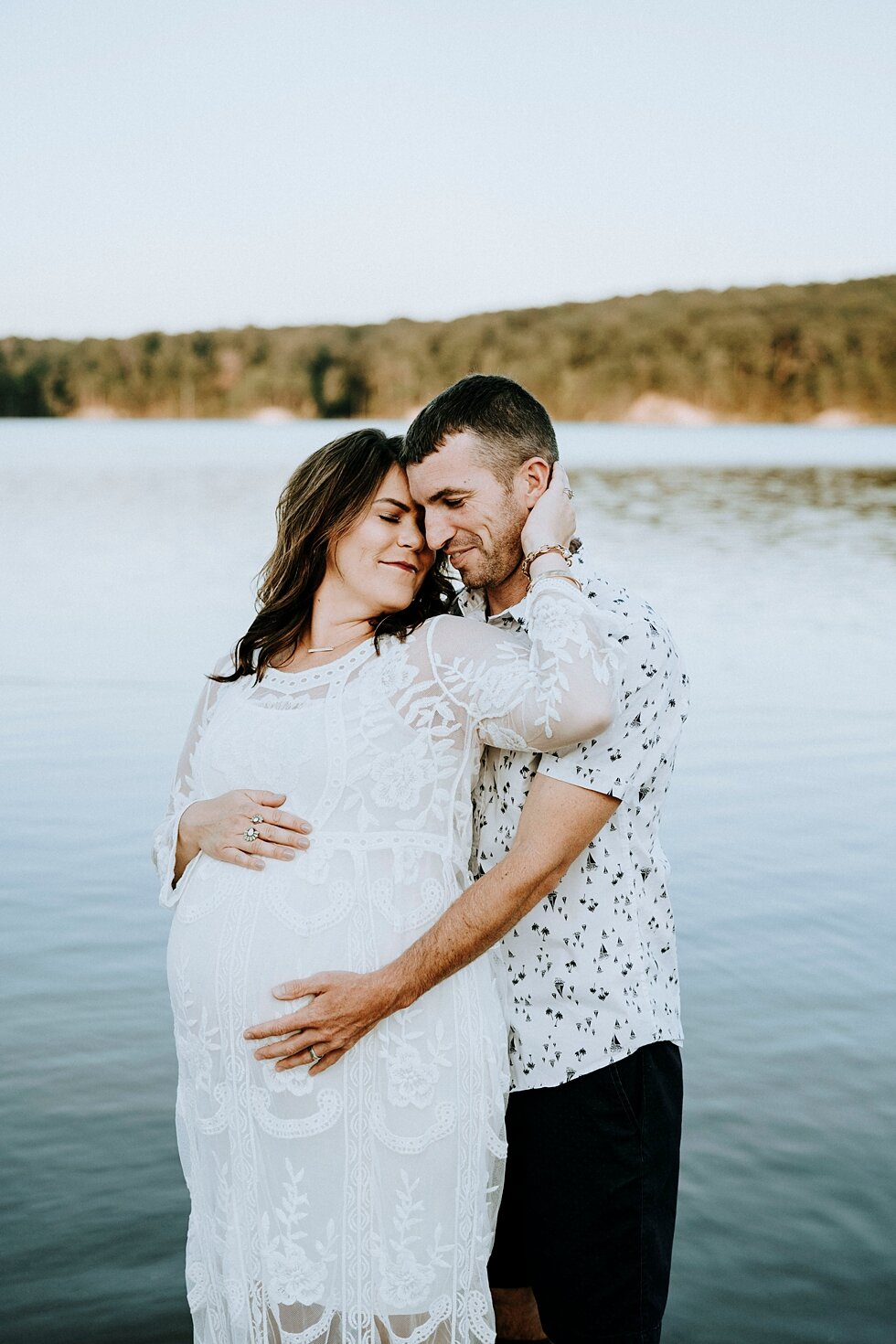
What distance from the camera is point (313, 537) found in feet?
8.67

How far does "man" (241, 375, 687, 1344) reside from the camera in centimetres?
221

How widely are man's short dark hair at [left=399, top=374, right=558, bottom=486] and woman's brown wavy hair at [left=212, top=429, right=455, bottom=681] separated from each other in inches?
6.9

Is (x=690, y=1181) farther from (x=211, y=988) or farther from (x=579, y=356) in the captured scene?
(x=579, y=356)

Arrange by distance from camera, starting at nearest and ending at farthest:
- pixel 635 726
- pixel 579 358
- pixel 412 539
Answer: pixel 635 726
pixel 412 539
pixel 579 358

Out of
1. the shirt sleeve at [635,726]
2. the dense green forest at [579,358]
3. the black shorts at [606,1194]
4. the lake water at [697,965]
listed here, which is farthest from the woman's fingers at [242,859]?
the dense green forest at [579,358]

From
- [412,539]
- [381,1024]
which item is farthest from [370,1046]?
[412,539]

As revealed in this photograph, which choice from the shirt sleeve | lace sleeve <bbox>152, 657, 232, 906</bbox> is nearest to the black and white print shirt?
the shirt sleeve

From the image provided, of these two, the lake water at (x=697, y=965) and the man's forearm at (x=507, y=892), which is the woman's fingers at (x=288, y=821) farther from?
the lake water at (x=697, y=965)

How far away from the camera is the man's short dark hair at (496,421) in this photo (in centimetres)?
249

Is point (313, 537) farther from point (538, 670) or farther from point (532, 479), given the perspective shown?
point (538, 670)

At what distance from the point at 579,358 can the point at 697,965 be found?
86.8 metres

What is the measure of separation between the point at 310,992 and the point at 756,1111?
2975 millimetres

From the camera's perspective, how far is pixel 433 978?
222 centimetres

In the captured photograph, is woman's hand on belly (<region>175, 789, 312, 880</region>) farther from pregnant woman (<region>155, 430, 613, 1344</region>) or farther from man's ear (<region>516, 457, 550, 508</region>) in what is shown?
man's ear (<region>516, 457, 550, 508</region>)
